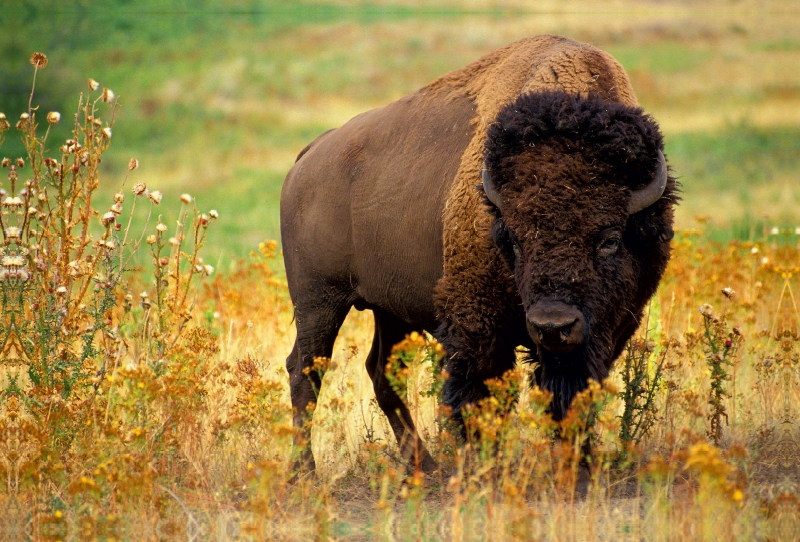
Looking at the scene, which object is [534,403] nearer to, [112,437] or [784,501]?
[784,501]

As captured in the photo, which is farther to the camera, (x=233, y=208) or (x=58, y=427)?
(x=233, y=208)

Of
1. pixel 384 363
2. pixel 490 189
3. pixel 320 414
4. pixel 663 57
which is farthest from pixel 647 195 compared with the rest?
pixel 663 57

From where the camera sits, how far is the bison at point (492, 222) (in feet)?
14.3

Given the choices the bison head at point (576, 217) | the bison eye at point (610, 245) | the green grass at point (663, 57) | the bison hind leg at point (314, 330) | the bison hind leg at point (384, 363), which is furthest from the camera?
the green grass at point (663, 57)

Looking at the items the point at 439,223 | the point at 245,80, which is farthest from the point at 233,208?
the point at 439,223

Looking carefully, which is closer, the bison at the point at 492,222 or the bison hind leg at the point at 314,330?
the bison at the point at 492,222

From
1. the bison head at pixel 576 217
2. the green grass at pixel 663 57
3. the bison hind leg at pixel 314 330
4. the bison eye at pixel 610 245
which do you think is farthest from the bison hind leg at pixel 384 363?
the green grass at pixel 663 57

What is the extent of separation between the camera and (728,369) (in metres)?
6.80

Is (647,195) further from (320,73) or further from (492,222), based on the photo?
(320,73)

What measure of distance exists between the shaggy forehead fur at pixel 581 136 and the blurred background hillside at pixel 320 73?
52.9 ft

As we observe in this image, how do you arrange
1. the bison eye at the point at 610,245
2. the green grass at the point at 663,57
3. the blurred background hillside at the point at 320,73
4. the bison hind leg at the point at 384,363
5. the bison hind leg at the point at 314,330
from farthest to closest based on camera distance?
the green grass at the point at 663,57 → the blurred background hillside at the point at 320,73 → the bison hind leg at the point at 384,363 → the bison hind leg at the point at 314,330 → the bison eye at the point at 610,245

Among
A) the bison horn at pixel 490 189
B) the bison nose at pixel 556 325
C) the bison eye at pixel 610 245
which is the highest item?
the bison horn at pixel 490 189

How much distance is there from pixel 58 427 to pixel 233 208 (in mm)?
21339

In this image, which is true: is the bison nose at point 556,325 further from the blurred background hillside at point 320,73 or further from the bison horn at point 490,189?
the blurred background hillside at point 320,73
